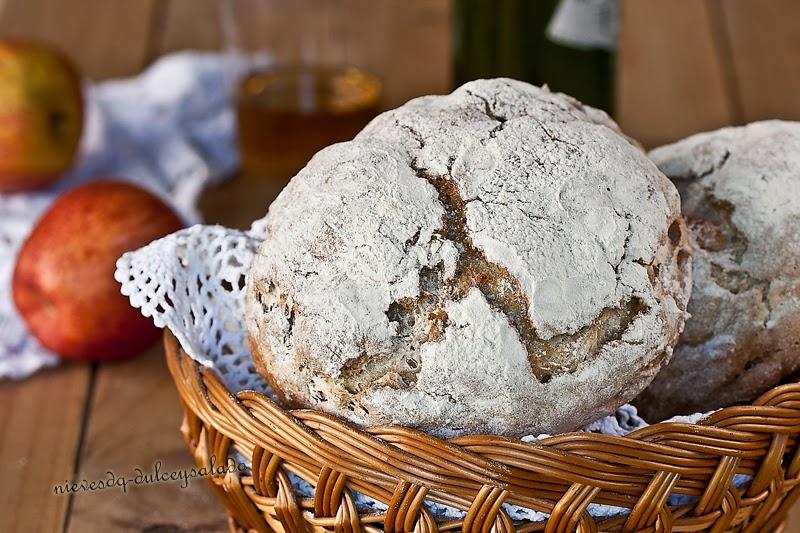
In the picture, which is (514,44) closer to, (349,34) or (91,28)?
(349,34)

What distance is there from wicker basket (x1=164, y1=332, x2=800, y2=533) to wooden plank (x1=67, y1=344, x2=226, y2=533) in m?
0.21

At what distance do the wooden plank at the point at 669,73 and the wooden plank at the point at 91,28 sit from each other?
78 cm

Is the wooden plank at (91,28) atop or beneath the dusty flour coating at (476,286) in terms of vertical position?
beneath

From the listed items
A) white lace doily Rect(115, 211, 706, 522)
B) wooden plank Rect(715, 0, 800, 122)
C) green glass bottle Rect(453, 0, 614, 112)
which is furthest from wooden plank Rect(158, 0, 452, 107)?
white lace doily Rect(115, 211, 706, 522)

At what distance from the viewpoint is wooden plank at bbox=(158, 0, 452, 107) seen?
156 centimetres

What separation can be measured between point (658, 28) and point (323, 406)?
1.30 m

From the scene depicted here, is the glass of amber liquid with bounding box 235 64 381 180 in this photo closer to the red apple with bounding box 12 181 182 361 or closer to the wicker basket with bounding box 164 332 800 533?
the red apple with bounding box 12 181 182 361

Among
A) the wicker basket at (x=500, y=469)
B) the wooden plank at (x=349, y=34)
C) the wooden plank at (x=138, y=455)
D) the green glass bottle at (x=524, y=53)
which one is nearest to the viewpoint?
the wicker basket at (x=500, y=469)

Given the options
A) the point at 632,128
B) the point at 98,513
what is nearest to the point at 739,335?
the point at 98,513

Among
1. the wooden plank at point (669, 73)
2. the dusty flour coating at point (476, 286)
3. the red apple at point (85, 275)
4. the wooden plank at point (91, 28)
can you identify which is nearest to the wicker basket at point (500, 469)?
the dusty flour coating at point (476, 286)

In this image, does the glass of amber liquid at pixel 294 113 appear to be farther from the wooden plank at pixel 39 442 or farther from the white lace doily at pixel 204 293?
the white lace doily at pixel 204 293

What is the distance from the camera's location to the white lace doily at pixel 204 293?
0.79 meters

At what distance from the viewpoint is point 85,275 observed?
1.10m

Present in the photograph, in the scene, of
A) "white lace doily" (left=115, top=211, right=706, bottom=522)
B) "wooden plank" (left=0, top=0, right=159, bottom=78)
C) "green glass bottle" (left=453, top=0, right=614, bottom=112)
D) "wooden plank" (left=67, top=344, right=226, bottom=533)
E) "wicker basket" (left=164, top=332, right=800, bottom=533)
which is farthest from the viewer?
"wooden plank" (left=0, top=0, right=159, bottom=78)
